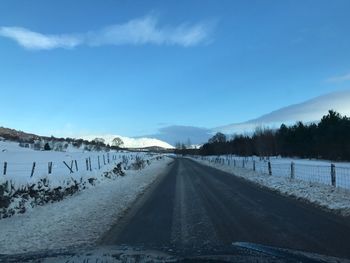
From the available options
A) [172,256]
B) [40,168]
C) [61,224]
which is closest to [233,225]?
[61,224]

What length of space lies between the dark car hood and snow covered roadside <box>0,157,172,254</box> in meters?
4.24

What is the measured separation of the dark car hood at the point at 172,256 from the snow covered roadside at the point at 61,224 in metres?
4.24

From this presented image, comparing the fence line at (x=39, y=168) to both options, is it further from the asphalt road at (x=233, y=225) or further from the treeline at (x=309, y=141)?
the treeline at (x=309, y=141)

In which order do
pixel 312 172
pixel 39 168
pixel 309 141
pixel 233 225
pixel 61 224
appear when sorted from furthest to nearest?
pixel 309 141, pixel 312 172, pixel 39 168, pixel 61 224, pixel 233 225

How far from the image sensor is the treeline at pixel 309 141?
73975 millimetres

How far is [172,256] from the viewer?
475 cm

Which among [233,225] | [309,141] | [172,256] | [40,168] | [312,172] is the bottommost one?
[233,225]

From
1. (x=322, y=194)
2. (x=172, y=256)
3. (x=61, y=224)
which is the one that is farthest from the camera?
(x=322, y=194)

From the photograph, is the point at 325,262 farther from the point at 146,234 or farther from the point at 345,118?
the point at 345,118

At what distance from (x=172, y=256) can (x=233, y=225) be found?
23.4 ft

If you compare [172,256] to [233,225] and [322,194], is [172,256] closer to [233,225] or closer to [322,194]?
[233,225]

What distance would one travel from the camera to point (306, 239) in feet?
31.8

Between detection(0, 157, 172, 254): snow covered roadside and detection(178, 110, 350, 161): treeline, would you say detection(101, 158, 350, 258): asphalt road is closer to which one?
detection(0, 157, 172, 254): snow covered roadside

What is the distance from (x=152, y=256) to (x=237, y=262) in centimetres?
90
